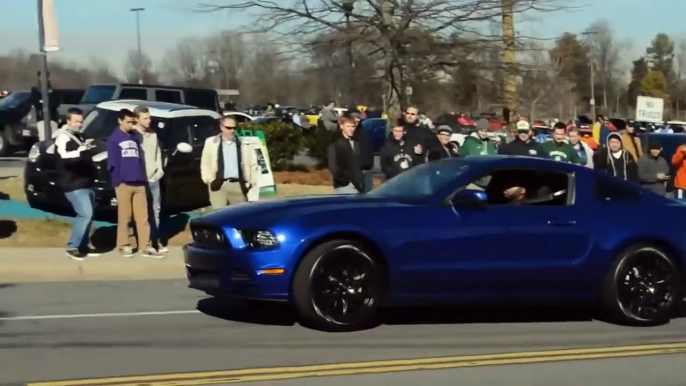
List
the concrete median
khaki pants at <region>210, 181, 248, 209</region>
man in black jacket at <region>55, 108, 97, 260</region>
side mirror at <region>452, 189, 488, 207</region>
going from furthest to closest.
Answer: khaki pants at <region>210, 181, 248, 209</region> < man in black jacket at <region>55, 108, 97, 260</region> < the concrete median < side mirror at <region>452, 189, 488, 207</region>

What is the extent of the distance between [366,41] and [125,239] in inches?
380

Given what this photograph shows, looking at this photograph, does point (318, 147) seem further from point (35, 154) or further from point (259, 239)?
point (259, 239)

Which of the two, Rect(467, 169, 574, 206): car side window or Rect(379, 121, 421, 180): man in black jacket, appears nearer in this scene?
Rect(467, 169, 574, 206): car side window

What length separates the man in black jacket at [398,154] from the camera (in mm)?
14188

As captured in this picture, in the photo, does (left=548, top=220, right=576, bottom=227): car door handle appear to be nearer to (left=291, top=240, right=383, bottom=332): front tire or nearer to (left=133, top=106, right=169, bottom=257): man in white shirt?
(left=291, top=240, right=383, bottom=332): front tire

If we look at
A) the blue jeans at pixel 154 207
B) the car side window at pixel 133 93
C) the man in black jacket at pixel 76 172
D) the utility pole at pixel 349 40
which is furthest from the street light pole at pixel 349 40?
the man in black jacket at pixel 76 172

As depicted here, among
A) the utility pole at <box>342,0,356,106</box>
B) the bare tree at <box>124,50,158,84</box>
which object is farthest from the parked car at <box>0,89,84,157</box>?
the bare tree at <box>124,50,158,84</box>

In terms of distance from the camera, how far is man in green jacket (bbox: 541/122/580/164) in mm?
16188

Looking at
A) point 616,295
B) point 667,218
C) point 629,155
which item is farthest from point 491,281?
point 629,155

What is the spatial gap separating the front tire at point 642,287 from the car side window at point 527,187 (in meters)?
0.71

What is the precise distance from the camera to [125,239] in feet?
44.0

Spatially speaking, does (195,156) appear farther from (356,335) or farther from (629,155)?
(356,335)

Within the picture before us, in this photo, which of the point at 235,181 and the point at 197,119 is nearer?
→ the point at 235,181

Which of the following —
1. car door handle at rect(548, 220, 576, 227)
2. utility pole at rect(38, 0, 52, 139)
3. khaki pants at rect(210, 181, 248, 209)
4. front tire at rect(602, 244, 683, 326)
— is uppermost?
utility pole at rect(38, 0, 52, 139)
